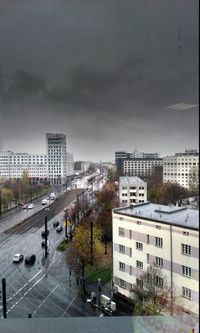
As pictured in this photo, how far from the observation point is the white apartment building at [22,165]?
219 centimetres

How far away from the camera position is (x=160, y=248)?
1.71 m

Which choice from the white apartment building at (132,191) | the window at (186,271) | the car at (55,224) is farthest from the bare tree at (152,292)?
the car at (55,224)

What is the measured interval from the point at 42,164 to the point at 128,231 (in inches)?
33.6

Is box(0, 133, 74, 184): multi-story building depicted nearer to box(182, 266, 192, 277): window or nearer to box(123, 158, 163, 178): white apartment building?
box(123, 158, 163, 178): white apartment building

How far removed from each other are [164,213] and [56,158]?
3.08 feet

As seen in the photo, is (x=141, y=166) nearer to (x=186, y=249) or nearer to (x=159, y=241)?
(x=159, y=241)

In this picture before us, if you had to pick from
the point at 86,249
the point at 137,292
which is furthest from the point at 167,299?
the point at 86,249

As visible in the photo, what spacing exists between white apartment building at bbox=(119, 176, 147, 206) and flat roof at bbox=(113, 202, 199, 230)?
0.06m

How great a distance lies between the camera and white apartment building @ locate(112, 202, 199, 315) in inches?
55.9

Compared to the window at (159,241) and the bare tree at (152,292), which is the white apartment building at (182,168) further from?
the bare tree at (152,292)

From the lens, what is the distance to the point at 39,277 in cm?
224

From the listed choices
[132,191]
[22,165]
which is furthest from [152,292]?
[22,165]

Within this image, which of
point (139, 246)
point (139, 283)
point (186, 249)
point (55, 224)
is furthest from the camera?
point (55, 224)

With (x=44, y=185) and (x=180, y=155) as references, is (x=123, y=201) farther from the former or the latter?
(x=44, y=185)
